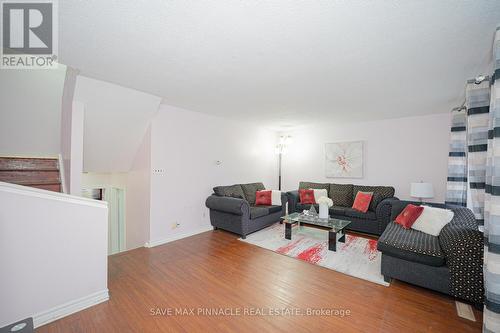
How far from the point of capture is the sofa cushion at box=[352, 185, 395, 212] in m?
4.25

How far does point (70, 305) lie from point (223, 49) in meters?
2.72

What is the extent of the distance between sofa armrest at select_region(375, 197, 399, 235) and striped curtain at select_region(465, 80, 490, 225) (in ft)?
5.48

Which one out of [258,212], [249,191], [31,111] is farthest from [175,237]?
[31,111]

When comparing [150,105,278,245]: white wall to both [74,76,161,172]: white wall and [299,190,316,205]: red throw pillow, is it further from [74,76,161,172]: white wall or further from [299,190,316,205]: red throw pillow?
[299,190,316,205]: red throw pillow

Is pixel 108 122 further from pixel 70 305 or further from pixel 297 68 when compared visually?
pixel 297 68

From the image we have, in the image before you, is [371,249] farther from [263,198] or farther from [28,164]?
[28,164]

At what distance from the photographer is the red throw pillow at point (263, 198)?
468 centimetres

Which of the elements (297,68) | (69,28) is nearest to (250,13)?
(297,68)

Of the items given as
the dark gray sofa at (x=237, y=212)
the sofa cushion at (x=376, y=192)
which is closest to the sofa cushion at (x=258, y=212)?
the dark gray sofa at (x=237, y=212)

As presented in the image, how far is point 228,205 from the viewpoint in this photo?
389cm

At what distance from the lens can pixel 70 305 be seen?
1929 mm

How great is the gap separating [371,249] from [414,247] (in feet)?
3.71

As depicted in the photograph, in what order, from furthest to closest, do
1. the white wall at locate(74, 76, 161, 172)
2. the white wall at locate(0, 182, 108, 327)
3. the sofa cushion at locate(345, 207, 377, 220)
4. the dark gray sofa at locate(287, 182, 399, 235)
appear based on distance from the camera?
1. the sofa cushion at locate(345, 207, 377, 220)
2. the dark gray sofa at locate(287, 182, 399, 235)
3. the white wall at locate(74, 76, 161, 172)
4. the white wall at locate(0, 182, 108, 327)

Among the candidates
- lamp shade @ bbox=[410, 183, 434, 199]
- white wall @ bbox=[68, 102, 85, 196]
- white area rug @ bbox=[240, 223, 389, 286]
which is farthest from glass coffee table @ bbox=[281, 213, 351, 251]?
white wall @ bbox=[68, 102, 85, 196]
